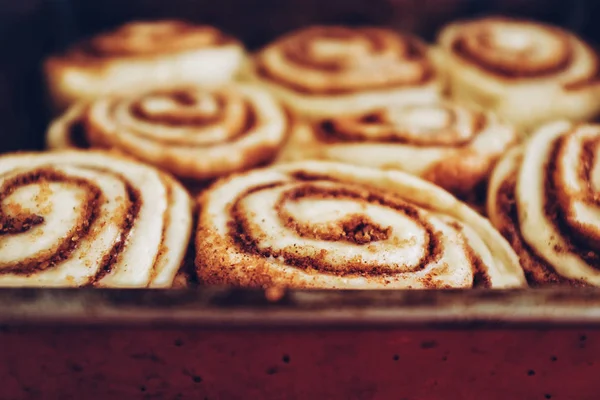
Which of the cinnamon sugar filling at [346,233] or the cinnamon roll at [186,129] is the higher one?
the cinnamon roll at [186,129]

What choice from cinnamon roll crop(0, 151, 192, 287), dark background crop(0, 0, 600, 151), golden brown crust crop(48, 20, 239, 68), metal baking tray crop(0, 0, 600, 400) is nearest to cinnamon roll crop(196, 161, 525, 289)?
cinnamon roll crop(0, 151, 192, 287)

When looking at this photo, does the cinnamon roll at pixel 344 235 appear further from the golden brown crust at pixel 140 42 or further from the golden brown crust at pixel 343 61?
the golden brown crust at pixel 140 42

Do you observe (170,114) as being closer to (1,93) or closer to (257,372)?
(1,93)

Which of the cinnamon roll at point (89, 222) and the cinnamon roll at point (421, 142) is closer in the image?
the cinnamon roll at point (89, 222)

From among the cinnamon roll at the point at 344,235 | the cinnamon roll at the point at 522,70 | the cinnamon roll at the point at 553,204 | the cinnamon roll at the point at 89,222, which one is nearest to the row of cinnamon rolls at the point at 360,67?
the cinnamon roll at the point at 522,70

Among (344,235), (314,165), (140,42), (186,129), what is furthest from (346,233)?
(140,42)

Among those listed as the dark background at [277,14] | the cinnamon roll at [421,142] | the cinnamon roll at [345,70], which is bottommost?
the cinnamon roll at [421,142]

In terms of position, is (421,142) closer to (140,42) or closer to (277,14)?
(277,14)

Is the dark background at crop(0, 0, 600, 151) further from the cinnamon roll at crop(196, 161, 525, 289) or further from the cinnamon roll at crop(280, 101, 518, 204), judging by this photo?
the cinnamon roll at crop(196, 161, 525, 289)
